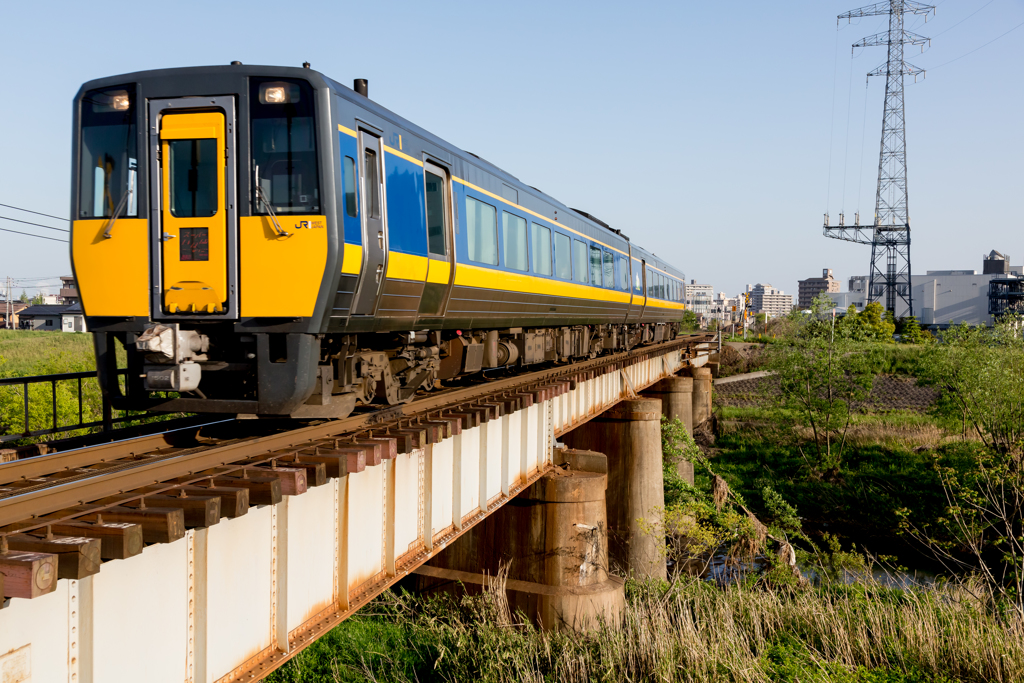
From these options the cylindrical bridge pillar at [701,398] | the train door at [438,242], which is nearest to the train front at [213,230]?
the train door at [438,242]

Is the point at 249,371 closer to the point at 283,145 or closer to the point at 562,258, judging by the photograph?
the point at 283,145

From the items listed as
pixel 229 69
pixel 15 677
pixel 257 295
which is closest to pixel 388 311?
pixel 257 295

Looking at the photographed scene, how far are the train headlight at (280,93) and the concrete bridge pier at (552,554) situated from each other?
7.90 meters

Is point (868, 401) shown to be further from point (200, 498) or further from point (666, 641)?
point (200, 498)

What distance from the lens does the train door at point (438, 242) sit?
936cm

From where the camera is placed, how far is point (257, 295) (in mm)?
6922

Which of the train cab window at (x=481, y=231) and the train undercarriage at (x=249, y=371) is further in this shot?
the train cab window at (x=481, y=231)

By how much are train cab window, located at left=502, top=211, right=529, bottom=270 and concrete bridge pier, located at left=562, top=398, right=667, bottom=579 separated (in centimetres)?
830

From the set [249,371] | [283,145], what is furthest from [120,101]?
[249,371]

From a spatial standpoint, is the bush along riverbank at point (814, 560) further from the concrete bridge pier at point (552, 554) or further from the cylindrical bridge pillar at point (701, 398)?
the cylindrical bridge pillar at point (701, 398)

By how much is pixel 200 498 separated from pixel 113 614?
0.85m

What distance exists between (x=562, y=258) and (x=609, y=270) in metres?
4.77

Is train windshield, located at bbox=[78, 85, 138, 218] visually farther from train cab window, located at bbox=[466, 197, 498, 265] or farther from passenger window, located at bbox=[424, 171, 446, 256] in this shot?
train cab window, located at bbox=[466, 197, 498, 265]

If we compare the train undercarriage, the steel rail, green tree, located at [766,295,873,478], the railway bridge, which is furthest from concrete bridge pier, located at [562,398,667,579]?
green tree, located at [766,295,873,478]
